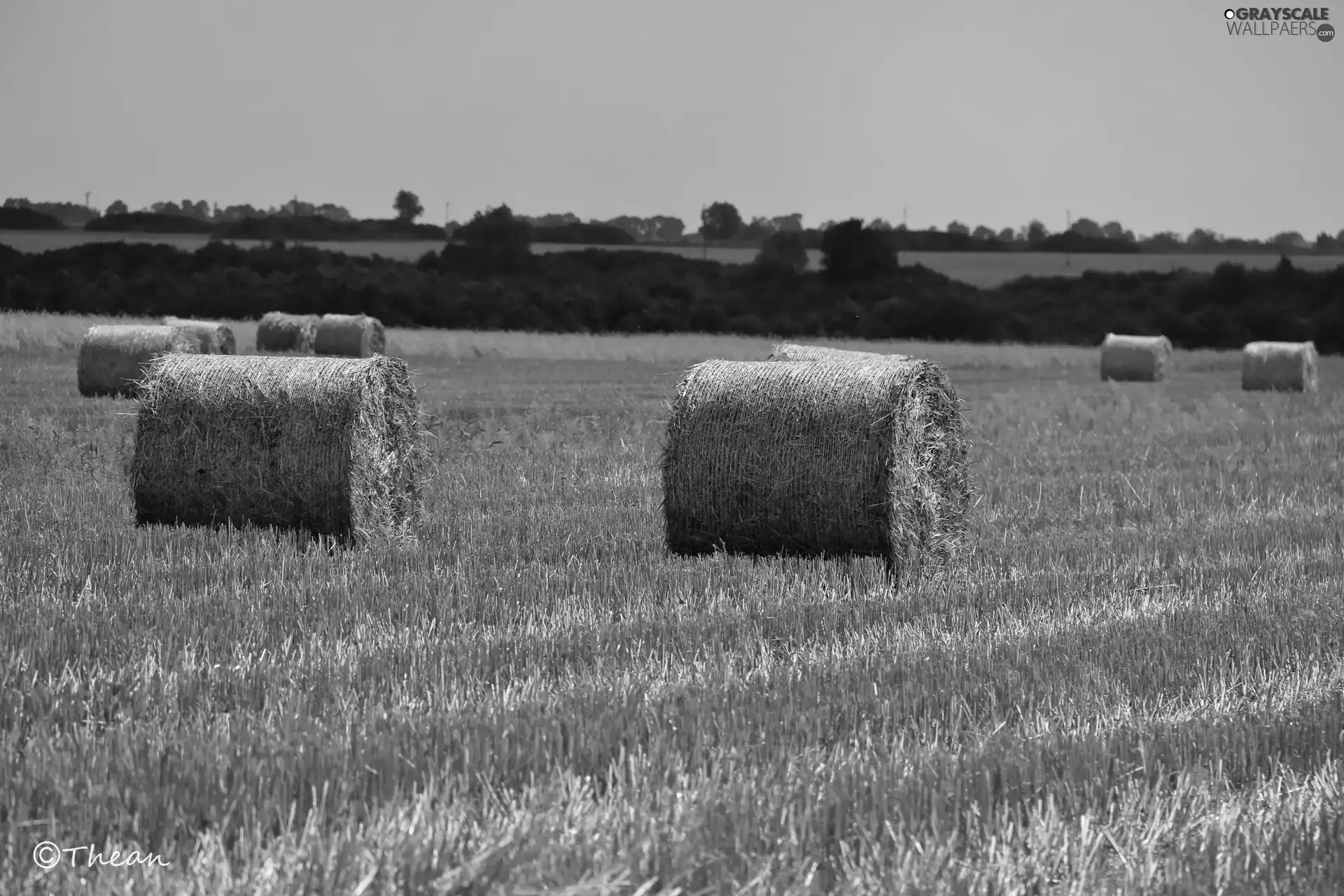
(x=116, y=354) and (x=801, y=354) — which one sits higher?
(x=801, y=354)

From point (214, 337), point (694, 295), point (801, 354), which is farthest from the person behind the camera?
point (694, 295)

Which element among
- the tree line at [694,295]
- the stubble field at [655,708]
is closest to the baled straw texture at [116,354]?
the stubble field at [655,708]

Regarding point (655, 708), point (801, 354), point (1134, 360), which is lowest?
point (655, 708)

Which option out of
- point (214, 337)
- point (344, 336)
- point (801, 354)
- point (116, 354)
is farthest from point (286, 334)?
point (801, 354)

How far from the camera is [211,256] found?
63.9m

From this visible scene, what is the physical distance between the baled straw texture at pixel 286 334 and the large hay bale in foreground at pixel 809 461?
30421 mm

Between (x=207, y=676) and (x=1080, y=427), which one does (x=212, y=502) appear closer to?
(x=207, y=676)

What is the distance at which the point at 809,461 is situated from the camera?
1005cm

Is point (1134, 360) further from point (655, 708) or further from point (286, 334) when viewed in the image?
point (655, 708)

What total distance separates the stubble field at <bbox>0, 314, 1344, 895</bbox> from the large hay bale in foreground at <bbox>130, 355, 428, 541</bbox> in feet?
1.43

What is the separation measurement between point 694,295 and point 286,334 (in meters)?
28.3

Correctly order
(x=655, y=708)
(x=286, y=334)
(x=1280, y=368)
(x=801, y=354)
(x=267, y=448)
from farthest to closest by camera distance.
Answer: (x=286, y=334)
(x=1280, y=368)
(x=801, y=354)
(x=267, y=448)
(x=655, y=708)

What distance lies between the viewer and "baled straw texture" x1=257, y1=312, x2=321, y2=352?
3944 centimetres

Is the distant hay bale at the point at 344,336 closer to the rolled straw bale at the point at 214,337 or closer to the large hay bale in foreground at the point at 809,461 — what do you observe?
the rolled straw bale at the point at 214,337
